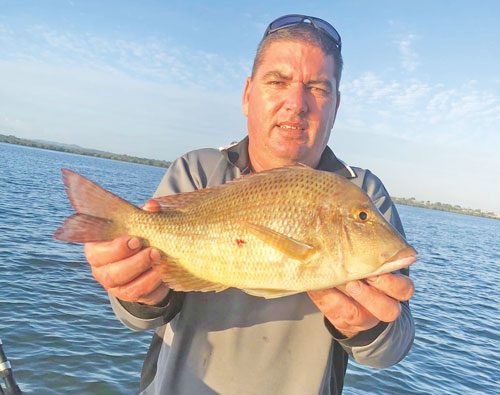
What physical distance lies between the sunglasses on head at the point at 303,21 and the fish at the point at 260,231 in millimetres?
1317

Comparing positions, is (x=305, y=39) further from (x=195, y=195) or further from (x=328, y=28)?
(x=195, y=195)

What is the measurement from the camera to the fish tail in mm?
2598

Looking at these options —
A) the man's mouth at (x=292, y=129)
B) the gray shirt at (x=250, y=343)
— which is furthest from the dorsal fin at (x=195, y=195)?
the gray shirt at (x=250, y=343)

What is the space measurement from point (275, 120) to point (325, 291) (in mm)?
1366

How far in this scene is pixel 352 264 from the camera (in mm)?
2645

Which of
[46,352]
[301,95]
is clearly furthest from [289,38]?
[46,352]

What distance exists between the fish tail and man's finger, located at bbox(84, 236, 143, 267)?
2.5 inches

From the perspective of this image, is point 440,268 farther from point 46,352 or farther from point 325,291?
point 325,291

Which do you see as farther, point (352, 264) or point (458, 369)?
point (458, 369)

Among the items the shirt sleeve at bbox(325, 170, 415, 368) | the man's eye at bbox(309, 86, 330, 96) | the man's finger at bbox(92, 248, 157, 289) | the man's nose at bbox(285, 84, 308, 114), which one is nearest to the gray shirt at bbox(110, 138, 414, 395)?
the shirt sleeve at bbox(325, 170, 415, 368)

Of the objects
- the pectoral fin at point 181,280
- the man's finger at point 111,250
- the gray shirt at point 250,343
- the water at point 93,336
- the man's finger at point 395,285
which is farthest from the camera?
the water at point 93,336

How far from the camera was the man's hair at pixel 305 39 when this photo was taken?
3355 mm

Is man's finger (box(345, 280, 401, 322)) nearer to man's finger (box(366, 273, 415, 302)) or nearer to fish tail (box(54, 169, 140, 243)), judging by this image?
man's finger (box(366, 273, 415, 302))

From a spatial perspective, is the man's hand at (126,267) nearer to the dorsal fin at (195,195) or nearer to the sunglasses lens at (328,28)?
the dorsal fin at (195,195)
